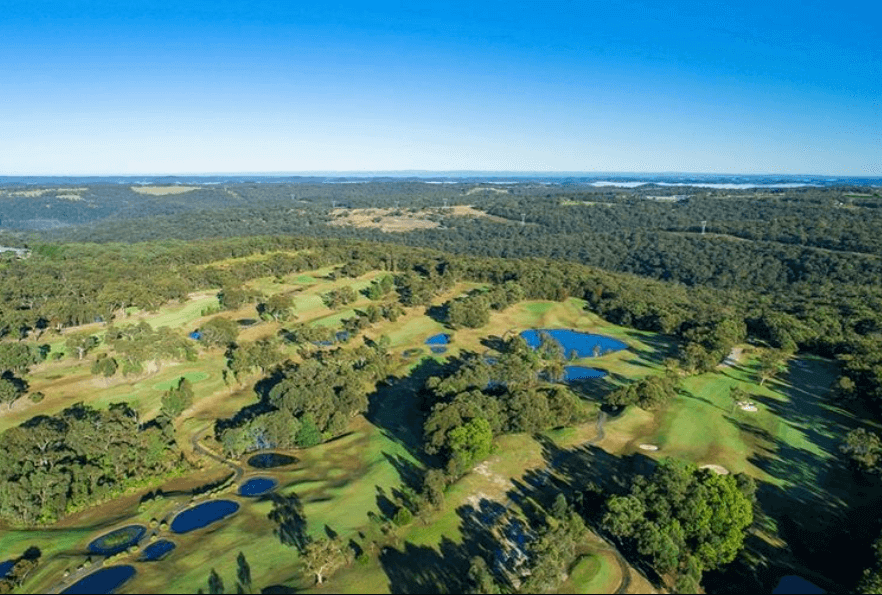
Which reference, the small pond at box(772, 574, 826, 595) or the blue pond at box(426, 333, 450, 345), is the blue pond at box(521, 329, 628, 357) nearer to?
the blue pond at box(426, 333, 450, 345)

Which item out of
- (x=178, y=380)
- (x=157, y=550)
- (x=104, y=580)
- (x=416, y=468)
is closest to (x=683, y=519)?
(x=416, y=468)

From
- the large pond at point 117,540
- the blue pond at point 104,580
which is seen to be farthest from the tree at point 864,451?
the large pond at point 117,540

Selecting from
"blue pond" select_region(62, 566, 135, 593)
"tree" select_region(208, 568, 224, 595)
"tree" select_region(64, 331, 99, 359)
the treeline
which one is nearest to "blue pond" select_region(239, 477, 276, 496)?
the treeline

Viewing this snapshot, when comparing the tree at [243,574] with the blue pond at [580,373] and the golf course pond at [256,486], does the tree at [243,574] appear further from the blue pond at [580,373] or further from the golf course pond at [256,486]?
the blue pond at [580,373]

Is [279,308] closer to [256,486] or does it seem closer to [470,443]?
[256,486]

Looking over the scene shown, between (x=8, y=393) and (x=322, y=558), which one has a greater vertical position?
(x=322, y=558)

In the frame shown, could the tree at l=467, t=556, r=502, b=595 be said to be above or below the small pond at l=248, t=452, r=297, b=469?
above
